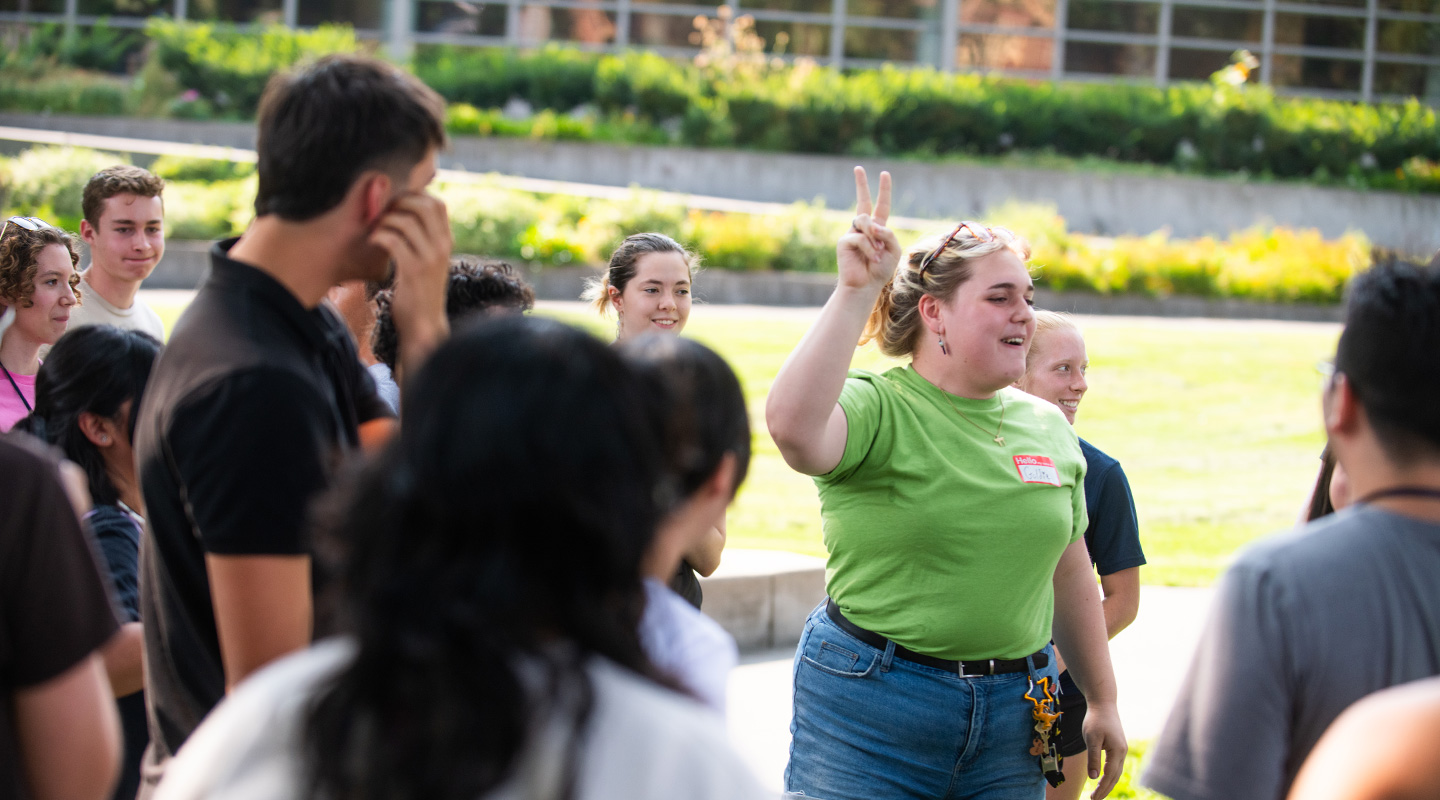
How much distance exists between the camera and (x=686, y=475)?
1.60 metres

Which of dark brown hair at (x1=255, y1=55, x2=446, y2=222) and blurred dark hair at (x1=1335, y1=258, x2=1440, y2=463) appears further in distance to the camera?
dark brown hair at (x1=255, y1=55, x2=446, y2=222)

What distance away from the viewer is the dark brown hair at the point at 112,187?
568 centimetres

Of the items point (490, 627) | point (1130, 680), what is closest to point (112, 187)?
point (490, 627)

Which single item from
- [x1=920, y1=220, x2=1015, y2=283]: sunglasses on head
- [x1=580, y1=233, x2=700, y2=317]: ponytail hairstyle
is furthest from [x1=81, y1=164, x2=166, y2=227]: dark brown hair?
[x1=920, y1=220, x2=1015, y2=283]: sunglasses on head

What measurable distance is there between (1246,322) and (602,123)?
44.1 feet

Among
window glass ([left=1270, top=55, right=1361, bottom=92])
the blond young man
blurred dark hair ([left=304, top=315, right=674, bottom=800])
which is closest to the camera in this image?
blurred dark hair ([left=304, top=315, right=674, bottom=800])

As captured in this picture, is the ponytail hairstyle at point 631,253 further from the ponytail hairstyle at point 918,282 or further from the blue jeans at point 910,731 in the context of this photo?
the blue jeans at point 910,731

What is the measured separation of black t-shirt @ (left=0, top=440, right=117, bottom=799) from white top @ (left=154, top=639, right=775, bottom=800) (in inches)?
22.2

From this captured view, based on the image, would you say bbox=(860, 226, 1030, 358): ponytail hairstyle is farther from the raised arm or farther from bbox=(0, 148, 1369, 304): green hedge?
bbox=(0, 148, 1369, 304): green hedge

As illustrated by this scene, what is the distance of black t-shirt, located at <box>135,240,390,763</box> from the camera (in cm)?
181

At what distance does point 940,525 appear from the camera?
304 cm

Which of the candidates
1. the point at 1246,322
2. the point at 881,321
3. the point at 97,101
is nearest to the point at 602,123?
the point at 97,101

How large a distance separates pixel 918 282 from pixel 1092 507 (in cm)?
104

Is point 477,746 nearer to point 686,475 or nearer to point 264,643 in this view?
point 686,475
